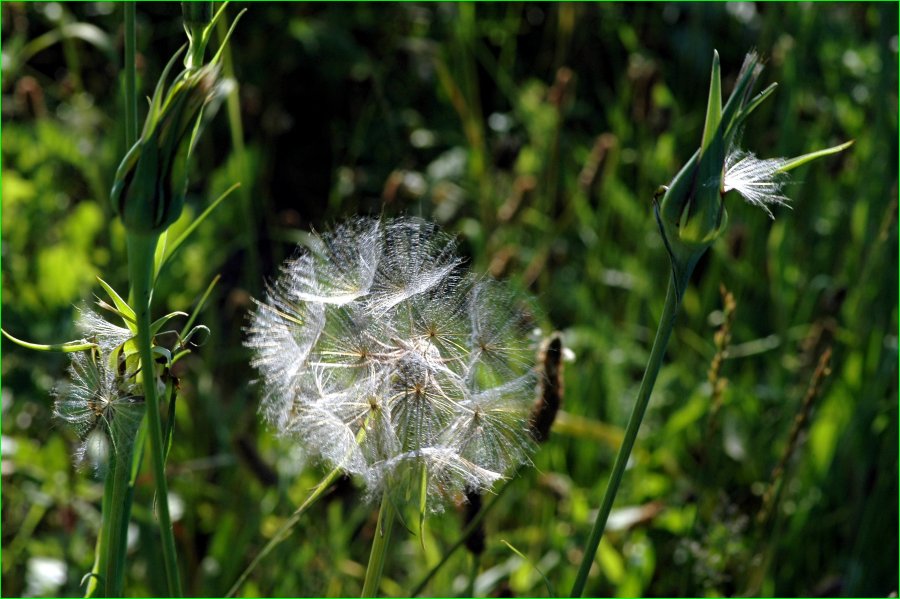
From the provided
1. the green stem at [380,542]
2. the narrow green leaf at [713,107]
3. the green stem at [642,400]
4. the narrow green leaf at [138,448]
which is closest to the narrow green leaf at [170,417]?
the narrow green leaf at [138,448]

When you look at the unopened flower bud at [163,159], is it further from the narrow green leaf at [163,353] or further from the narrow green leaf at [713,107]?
the narrow green leaf at [713,107]

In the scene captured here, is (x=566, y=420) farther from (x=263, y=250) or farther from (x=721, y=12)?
(x=721, y=12)

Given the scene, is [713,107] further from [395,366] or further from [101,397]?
[101,397]

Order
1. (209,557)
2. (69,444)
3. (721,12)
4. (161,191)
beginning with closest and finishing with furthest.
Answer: (161,191)
(209,557)
(69,444)
(721,12)

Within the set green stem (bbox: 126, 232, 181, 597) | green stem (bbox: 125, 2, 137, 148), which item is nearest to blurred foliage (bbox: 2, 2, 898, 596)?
green stem (bbox: 125, 2, 137, 148)

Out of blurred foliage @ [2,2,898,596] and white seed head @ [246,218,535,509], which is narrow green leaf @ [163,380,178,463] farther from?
blurred foliage @ [2,2,898,596]

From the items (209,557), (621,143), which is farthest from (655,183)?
(209,557)

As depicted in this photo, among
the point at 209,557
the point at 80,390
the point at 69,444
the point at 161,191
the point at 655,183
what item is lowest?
the point at 209,557
